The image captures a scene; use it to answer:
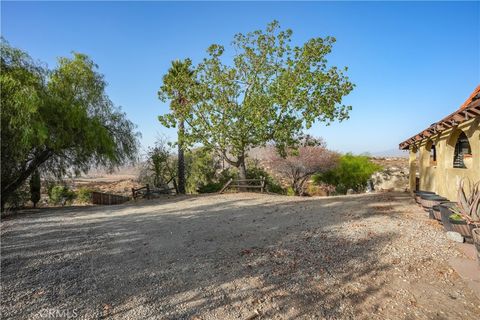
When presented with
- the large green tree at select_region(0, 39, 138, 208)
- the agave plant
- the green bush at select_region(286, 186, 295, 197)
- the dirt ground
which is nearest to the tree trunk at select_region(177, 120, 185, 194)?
the large green tree at select_region(0, 39, 138, 208)

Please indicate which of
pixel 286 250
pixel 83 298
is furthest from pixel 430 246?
pixel 83 298

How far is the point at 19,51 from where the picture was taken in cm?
1213

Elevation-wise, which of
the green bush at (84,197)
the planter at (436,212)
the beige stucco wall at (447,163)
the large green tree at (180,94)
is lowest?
the green bush at (84,197)

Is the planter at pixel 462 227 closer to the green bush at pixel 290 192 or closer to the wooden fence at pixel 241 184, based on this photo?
the wooden fence at pixel 241 184

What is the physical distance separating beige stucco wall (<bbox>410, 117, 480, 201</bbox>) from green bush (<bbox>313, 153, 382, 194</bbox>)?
37.4 feet

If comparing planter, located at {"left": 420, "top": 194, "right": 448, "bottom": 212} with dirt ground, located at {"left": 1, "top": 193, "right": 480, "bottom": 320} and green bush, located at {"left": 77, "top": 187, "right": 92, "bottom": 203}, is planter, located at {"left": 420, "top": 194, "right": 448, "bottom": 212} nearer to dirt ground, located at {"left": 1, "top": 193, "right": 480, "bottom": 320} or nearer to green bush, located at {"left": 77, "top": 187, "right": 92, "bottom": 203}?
dirt ground, located at {"left": 1, "top": 193, "right": 480, "bottom": 320}

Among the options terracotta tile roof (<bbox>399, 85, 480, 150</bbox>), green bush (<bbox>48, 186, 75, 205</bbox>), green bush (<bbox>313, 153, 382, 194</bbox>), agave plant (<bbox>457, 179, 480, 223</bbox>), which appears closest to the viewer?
agave plant (<bbox>457, 179, 480, 223</bbox>)

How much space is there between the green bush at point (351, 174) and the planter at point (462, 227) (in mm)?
18993

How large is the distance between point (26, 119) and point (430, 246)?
13.5 m

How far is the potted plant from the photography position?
5488mm

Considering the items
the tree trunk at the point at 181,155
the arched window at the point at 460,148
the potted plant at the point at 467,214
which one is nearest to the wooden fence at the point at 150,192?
the tree trunk at the point at 181,155

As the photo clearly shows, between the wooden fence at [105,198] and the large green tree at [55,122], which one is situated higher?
the large green tree at [55,122]

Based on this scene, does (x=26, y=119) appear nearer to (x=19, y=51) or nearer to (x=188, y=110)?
(x=19, y=51)

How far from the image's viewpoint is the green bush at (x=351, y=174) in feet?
80.6
